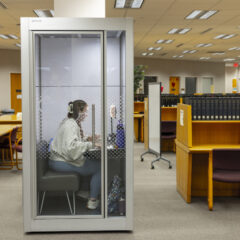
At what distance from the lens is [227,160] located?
434 cm

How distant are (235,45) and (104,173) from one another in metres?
12.2

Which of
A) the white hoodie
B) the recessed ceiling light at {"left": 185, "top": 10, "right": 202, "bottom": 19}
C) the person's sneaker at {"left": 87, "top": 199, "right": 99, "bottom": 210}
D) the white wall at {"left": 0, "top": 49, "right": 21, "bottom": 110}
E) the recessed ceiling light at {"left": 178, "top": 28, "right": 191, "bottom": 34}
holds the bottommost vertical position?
the person's sneaker at {"left": 87, "top": 199, "right": 99, "bottom": 210}

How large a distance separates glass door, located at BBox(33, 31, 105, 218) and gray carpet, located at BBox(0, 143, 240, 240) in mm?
339

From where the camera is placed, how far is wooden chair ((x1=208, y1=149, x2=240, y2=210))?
13.4 ft

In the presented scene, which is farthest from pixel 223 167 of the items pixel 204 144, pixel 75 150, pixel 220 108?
pixel 75 150

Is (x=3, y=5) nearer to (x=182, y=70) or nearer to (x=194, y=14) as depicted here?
(x=194, y=14)

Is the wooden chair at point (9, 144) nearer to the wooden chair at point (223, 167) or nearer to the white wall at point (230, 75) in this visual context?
the wooden chair at point (223, 167)

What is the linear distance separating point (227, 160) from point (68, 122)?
6.61 ft

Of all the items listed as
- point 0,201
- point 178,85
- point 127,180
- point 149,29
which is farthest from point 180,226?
point 178,85

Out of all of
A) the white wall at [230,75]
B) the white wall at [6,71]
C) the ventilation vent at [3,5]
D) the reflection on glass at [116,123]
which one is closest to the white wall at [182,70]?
the white wall at [230,75]

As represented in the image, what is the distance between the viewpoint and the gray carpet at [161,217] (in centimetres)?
347

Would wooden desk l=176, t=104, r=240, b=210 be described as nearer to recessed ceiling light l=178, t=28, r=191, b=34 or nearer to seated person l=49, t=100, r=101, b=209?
seated person l=49, t=100, r=101, b=209

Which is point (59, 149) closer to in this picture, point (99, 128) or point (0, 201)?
point (99, 128)

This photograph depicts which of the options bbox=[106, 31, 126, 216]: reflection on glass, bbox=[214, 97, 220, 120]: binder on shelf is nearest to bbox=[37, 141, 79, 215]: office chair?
bbox=[106, 31, 126, 216]: reflection on glass
